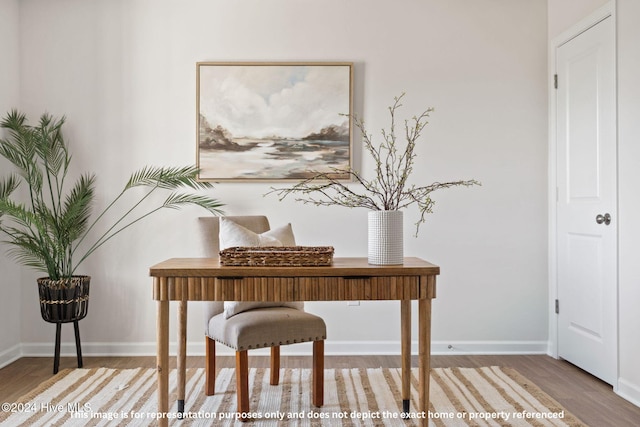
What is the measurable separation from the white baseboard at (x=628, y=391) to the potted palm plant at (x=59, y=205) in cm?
263

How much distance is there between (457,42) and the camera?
3.85 metres

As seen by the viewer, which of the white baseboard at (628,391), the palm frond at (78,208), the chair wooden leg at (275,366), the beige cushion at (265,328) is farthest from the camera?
the palm frond at (78,208)

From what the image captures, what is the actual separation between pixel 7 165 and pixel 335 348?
2540 millimetres

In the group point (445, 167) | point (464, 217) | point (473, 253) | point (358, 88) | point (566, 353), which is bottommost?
point (566, 353)

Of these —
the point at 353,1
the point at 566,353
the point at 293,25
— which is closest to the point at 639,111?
the point at 566,353

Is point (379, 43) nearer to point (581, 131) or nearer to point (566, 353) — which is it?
point (581, 131)

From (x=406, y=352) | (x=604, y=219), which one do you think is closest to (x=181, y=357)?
(x=406, y=352)

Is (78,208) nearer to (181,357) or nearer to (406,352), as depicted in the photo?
(181,357)

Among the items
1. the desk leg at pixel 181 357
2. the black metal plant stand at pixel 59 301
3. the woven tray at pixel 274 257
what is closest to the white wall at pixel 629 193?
the woven tray at pixel 274 257

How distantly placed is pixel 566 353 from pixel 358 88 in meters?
2.28

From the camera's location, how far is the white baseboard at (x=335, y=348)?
376 cm

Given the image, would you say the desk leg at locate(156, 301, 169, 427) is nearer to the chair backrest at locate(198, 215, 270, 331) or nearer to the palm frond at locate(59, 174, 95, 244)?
the chair backrest at locate(198, 215, 270, 331)

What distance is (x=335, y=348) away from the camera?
3.80 meters

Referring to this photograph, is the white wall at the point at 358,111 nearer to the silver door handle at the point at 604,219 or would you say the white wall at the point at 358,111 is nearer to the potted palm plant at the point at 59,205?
the potted palm plant at the point at 59,205
